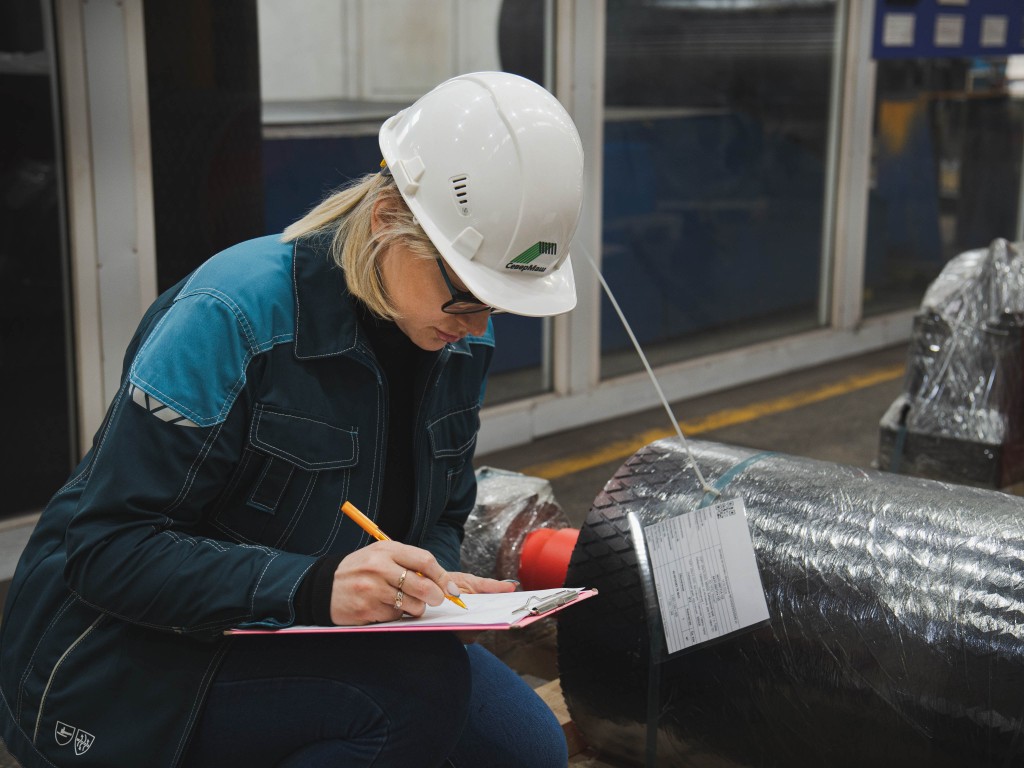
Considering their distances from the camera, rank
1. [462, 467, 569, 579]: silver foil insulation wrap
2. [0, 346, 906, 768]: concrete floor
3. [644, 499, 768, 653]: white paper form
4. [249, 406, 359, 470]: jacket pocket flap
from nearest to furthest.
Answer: [249, 406, 359, 470]: jacket pocket flap < [644, 499, 768, 653]: white paper form < [462, 467, 569, 579]: silver foil insulation wrap < [0, 346, 906, 768]: concrete floor

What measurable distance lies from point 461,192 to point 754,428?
3.56m

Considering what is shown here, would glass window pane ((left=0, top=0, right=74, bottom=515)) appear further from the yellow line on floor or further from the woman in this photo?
the woman

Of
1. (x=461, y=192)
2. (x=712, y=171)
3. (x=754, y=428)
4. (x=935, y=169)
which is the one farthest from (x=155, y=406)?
(x=935, y=169)

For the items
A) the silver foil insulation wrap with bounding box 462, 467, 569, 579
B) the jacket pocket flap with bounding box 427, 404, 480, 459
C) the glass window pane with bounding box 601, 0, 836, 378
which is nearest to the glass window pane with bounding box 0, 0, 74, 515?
the silver foil insulation wrap with bounding box 462, 467, 569, 579

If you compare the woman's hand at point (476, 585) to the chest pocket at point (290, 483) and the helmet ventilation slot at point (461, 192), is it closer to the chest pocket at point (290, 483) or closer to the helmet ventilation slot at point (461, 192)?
the chest pocket at point (290, 483)

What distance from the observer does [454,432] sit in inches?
71.4

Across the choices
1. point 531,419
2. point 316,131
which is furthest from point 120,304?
point 531,419

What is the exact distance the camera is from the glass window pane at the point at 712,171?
5012 millimetres

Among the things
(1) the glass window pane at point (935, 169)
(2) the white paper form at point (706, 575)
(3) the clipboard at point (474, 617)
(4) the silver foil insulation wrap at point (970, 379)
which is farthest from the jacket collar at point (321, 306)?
(1) the glass window pane at point (935, 169)

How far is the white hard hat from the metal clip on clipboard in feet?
1.29

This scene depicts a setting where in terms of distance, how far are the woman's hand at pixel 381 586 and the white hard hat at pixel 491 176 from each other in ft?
1.20

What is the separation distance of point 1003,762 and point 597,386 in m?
3.37

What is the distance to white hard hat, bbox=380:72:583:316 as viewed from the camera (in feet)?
5.19

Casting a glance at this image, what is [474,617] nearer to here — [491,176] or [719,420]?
[491,176]
